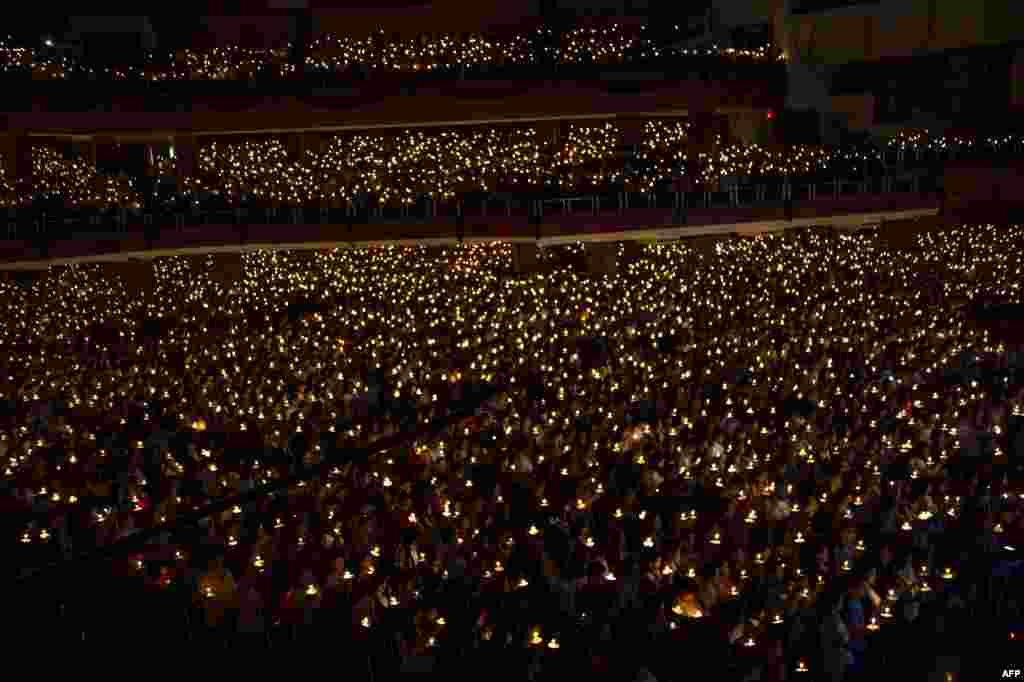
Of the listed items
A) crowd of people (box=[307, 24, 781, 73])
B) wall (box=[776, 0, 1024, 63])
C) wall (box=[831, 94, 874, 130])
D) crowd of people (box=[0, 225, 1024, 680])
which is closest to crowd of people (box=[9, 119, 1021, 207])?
wall (box=[831, 94, 874, 130])

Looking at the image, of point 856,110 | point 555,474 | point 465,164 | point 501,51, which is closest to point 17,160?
point 465,164

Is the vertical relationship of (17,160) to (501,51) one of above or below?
below

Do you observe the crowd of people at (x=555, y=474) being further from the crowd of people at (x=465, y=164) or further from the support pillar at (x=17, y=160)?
the support pillar at (x=17, y=160)

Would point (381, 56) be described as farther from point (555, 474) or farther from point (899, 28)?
point (555, 474)

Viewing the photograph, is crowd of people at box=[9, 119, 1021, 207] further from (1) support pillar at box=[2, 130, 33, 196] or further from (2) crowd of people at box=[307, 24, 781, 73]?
(2) crowd of people at box=[307, 24, 781, 73]

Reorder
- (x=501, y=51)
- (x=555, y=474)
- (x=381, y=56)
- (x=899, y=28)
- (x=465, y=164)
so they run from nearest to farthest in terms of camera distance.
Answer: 1. (x=555, y=474)
2. (x=899, y=28)
3. (x=381, y=56)
4. (x=501, y=51)
5. (x=465, y=164)

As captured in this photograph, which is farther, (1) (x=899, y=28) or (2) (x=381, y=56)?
(2) (x=381, y=56)

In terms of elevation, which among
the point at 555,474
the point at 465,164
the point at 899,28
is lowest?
the point at 555,474
